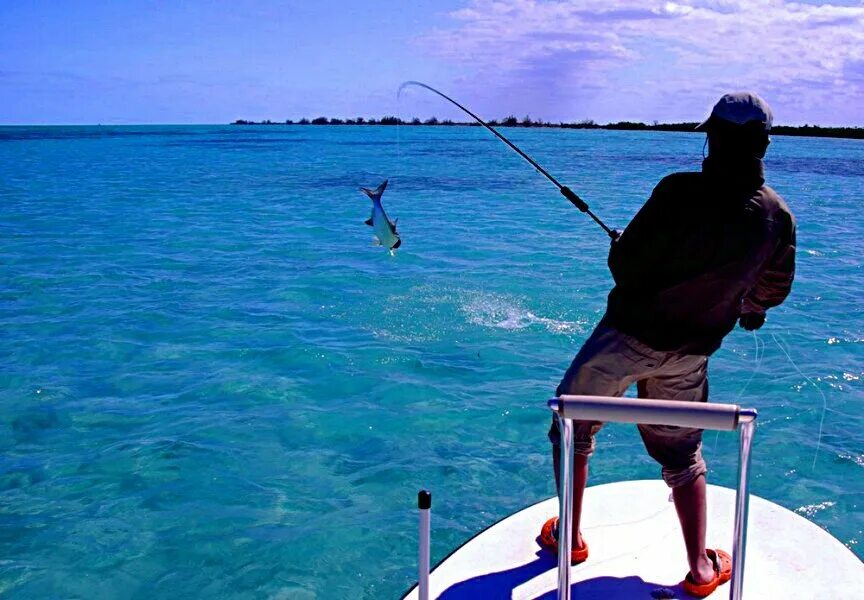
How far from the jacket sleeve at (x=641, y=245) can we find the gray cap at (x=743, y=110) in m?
0.34

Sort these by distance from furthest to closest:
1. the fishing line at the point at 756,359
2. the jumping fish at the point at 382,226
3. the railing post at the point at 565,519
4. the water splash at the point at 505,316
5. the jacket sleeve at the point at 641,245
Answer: the water splash at the point at 505,316, the fishing line at the point at 756,359, the jumping fish at the point at 382,226, the jacket sleeve at the point at 641,245, the railing post at the point at 565,519

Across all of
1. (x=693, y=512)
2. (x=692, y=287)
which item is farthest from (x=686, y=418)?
(x=693, y=512)

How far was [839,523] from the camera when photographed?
5.47m

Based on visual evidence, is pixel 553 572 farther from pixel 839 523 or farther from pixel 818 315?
pixel 818 315

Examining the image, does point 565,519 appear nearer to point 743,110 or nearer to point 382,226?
point 743,110

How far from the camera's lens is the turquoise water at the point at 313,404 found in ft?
17.2

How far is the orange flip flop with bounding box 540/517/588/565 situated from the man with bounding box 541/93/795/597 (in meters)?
0.33

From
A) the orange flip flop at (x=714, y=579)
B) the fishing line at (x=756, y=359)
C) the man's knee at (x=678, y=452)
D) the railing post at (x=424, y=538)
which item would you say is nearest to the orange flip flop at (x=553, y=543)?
the orange flip flop at (x=714, y=579)

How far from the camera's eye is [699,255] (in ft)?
9.59

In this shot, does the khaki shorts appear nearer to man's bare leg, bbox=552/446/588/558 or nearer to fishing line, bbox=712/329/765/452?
man's bare leg, bbox=552/446/588/558

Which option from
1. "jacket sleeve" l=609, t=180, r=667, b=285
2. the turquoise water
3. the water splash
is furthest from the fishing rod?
the water splash

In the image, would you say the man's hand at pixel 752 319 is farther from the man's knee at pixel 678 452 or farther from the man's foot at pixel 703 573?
the man's foot at pixel 703 573

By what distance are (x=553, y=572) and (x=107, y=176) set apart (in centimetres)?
3883

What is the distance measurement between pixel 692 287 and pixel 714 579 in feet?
4.16
